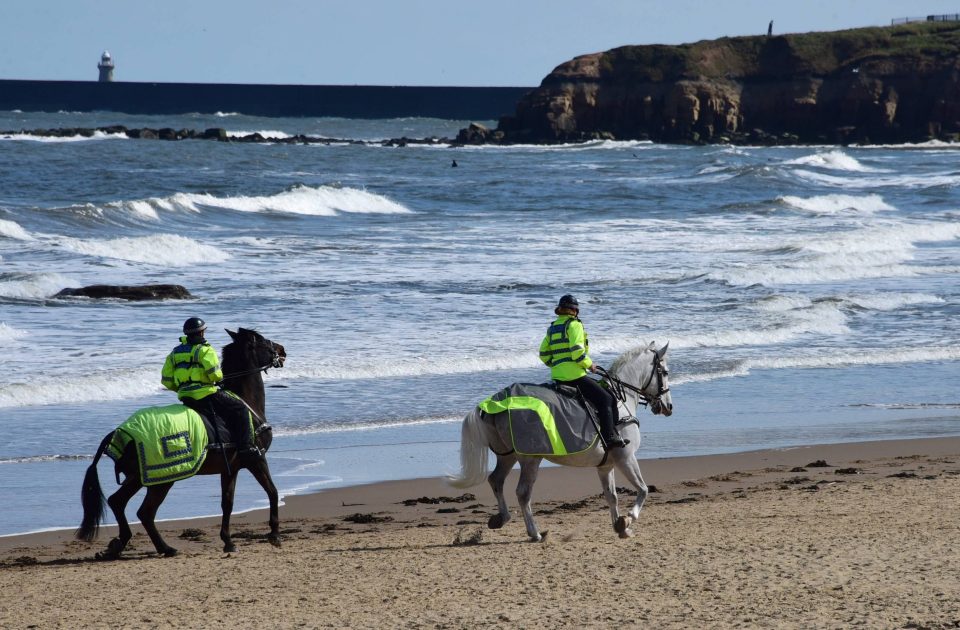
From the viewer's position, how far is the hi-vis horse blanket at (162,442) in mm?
8445

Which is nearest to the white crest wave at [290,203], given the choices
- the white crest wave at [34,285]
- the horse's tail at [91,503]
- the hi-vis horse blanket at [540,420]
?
the white crest wave at [34,285]

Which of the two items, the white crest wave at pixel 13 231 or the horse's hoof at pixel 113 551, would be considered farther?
the white crest wave at pixel 13 231

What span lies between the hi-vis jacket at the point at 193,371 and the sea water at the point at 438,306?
1734 millimetres

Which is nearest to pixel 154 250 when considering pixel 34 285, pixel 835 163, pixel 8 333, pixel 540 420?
pixel 34 285

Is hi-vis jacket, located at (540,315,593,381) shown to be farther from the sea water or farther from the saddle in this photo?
the sea water

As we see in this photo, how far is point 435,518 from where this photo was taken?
1012cm

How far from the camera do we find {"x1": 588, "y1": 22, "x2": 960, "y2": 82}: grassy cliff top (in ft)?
385

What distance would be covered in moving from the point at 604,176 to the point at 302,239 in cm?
3226

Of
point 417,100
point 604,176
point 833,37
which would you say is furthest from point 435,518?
point 417,100

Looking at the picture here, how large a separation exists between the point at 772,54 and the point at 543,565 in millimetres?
119871

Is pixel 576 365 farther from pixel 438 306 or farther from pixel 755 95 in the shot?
pixel 755 95

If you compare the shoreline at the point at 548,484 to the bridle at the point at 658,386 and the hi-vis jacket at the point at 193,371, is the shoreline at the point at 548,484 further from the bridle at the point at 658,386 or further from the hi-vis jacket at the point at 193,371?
the hi-vis jacket at the point at 193,371

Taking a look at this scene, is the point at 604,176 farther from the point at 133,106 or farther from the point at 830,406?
the point at 133,106

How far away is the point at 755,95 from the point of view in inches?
4656
